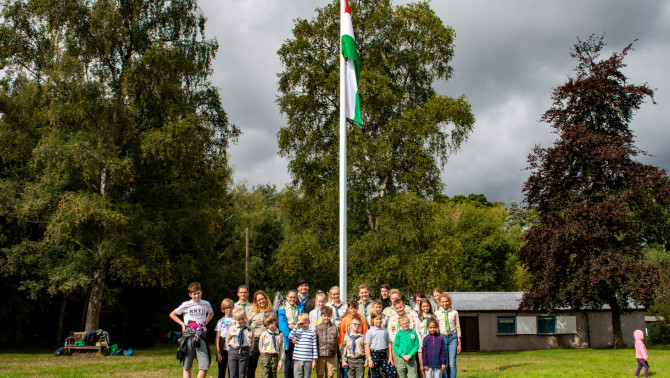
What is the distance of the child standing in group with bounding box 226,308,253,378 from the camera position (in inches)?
351

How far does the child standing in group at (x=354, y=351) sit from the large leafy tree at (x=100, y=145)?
13329mm

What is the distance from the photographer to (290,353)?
30.5 ft

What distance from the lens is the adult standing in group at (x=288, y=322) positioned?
929 centimetres

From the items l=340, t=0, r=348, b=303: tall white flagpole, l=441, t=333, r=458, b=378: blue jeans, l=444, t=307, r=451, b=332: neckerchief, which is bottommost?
l=441, t=333, r=458, b=378: blue jeans

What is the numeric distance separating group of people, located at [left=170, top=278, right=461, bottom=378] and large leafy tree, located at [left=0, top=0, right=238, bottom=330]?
12.5 metres

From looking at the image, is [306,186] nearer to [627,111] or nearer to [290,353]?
[290,353]

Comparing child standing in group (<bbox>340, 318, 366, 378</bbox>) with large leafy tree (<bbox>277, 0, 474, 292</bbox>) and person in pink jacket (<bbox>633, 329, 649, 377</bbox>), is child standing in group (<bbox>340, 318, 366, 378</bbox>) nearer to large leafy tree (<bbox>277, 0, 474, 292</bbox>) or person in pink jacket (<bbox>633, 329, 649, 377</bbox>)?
person in pink jacket (<bbox>633, 329, 649, 377</bbox>)

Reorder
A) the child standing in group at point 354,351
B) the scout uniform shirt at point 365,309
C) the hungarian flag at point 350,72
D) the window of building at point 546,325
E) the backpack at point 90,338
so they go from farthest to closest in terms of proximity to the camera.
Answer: the window of building at point 546,325 → the backpack at point 90,338 → the hungarian flag at point 350,72 → the scout uniform shirt at point 365,309 → the child standing in group at point 354,351

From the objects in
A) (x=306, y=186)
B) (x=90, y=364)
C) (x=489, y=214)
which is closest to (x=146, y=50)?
(x=306, y=186)

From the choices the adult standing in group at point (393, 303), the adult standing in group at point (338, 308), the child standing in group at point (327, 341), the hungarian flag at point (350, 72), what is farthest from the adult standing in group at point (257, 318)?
the hungarian flag at point (350, 72)

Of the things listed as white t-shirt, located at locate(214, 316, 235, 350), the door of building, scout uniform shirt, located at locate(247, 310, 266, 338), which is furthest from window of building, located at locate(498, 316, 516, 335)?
white t-shirt, located at locate(214, 316, 235, 350)

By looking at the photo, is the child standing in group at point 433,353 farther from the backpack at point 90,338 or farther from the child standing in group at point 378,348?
the backpack at point 90,338

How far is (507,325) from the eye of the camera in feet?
104

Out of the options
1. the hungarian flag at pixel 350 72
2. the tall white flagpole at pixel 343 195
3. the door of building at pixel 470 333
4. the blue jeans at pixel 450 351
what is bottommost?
the door of building at pixel 470 333
